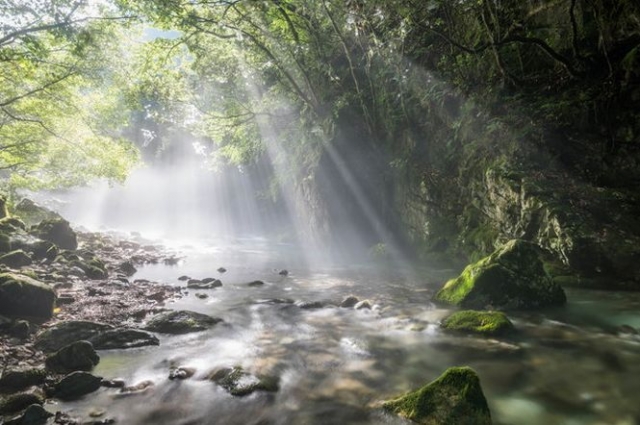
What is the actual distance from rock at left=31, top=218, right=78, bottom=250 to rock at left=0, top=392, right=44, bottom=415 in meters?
14.9

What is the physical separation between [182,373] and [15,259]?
402 inches

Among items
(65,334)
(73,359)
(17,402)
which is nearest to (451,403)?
(17,402)

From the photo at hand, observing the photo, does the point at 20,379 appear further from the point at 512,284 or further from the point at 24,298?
the point at 512,284

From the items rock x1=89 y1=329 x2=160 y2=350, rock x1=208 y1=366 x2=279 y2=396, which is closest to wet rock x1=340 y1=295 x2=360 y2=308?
rock x1=208 y1=366 x2=279 y2=396

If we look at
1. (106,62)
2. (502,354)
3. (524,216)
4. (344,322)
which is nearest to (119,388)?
(344,322)

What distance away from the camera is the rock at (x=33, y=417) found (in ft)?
12.6

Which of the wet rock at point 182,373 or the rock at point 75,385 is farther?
the wet rock at point 182,373

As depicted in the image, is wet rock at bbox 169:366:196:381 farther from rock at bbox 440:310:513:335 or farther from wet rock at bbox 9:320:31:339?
rock at bbox 440:310:513:335

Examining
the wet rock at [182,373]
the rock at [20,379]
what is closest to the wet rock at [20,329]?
the rock at [20,379]

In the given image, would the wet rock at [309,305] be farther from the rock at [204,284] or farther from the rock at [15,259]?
the rock at [15,259]

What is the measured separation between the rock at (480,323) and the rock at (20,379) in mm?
6295

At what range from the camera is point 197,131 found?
20.0 m

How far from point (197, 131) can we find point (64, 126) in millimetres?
6353

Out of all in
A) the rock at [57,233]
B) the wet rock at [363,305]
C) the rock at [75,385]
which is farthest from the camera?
the rock at [57,233]
